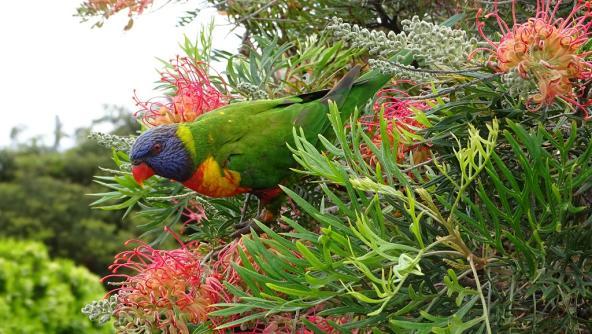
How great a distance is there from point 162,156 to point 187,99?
12cm

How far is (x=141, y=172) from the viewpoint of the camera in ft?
3.47

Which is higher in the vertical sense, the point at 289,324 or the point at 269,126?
the point at 269,126

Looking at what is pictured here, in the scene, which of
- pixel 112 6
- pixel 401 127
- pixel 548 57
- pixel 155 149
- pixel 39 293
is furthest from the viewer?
pixel 39 293

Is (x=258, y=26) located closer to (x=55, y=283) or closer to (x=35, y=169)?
(x=55, y=283)

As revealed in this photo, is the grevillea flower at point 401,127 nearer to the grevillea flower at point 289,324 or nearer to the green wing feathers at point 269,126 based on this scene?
the green wing feathers at point 269,126

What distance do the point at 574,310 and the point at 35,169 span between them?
6701mm

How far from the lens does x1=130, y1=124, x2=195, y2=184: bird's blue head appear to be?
104cm

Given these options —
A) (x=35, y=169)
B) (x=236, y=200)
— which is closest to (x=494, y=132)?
Result: (x=236, y=200)

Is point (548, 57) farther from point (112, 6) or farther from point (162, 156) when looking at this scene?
point (112, 6)

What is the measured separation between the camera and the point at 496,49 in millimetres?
628

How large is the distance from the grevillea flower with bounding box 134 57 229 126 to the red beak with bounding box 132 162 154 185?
10 cm

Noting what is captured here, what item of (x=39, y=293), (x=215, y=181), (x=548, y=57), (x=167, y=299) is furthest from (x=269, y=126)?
(x=39, y=293)

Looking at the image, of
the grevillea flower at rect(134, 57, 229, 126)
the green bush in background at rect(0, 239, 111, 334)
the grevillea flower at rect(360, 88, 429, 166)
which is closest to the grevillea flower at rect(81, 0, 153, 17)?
the grevillea flower at rect(134, 57, 229, 126)

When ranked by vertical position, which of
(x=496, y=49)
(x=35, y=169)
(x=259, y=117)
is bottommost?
(x=35, y=169)
